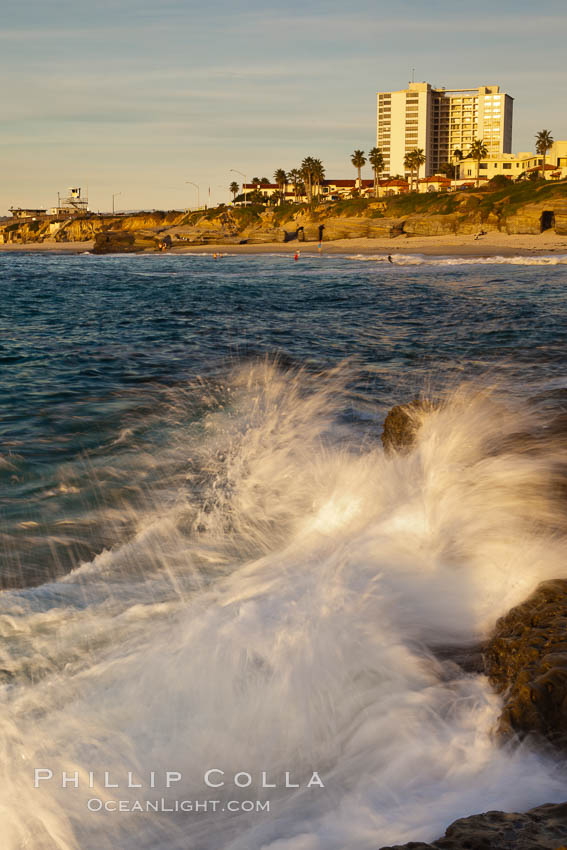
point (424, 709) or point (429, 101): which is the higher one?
point (429, 101)

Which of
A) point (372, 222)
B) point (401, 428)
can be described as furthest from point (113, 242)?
point (401, 428)

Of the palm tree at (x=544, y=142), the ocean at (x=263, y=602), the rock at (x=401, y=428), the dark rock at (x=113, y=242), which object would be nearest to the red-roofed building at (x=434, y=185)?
the palm tree at (x=544, y=142)

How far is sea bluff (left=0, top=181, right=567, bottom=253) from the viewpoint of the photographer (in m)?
76.7

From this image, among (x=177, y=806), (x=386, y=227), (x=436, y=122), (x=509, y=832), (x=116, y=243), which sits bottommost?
(x=177, y=806)

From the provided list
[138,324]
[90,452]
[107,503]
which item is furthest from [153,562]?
[138,324]

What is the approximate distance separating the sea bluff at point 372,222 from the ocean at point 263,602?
62.6 m

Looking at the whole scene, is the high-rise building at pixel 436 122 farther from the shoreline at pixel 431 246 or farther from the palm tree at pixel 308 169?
the shoreline at pixel 431 246

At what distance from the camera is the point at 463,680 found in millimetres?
4152

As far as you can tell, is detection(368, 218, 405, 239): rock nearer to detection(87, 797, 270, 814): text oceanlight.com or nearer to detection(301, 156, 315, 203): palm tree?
detection(301, 156, 315, 203): palm tree

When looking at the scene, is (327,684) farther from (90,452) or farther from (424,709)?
(90,452)

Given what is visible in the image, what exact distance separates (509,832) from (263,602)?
2953 millimetres

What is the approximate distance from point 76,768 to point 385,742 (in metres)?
1.77

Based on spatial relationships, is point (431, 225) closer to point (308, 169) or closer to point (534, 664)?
point (308, 169)

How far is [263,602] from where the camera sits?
17.6 ft
